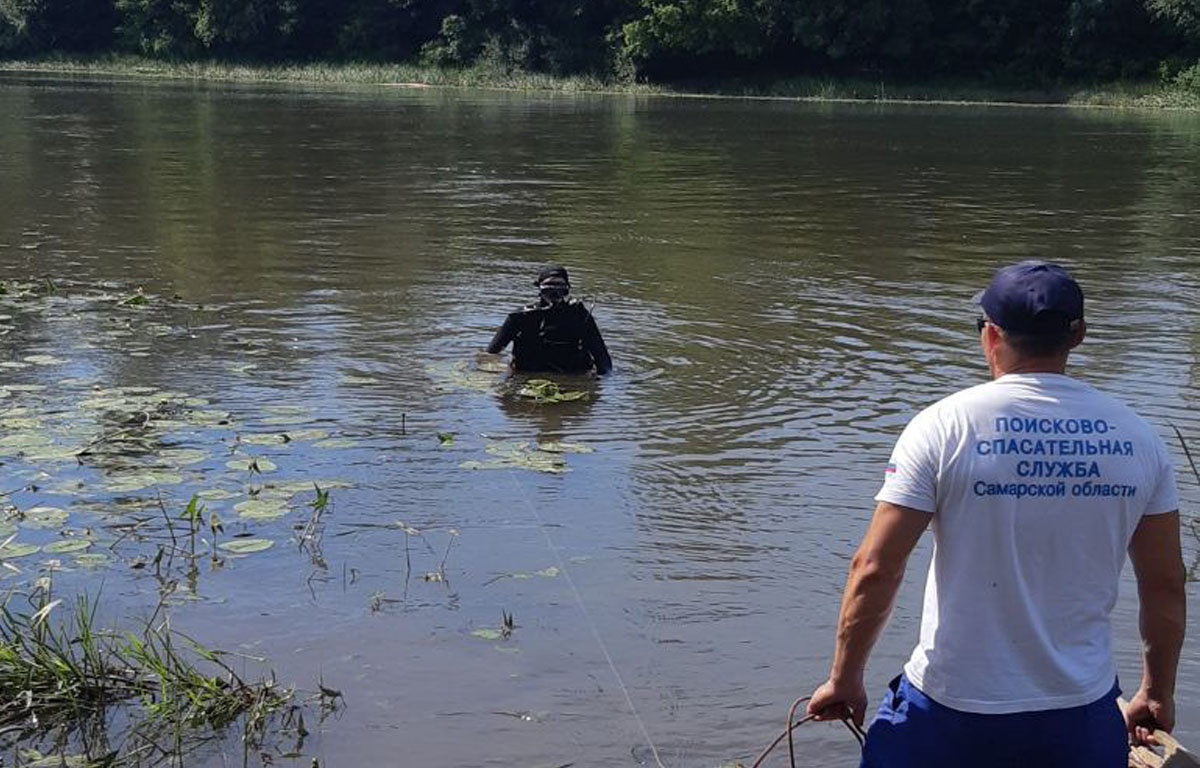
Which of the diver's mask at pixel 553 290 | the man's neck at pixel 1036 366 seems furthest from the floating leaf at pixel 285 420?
the man's neck at pixel 1036 366

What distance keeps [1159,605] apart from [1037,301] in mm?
760

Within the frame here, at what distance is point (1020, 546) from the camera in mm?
3248

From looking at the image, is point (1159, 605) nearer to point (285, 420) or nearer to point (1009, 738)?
point (1009, 738)

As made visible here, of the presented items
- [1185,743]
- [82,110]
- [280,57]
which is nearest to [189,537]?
[1185,743]

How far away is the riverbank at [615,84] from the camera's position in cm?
6172

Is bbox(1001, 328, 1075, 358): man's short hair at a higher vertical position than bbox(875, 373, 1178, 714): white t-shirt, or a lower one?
higher

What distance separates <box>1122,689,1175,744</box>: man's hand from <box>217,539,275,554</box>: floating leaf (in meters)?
4.34

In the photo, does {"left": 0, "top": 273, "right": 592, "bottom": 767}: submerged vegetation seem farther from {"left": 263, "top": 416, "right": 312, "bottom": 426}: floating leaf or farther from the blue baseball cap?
the blue baseball cap

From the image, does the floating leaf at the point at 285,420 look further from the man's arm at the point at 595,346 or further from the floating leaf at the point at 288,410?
the man's arm at the point at 595,346

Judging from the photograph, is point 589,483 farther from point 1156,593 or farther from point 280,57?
point 280,57

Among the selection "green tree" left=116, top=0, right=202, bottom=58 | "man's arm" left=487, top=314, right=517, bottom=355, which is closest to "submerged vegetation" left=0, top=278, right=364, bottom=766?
"man's arm" left=487, top=314, right=517, bottom=355

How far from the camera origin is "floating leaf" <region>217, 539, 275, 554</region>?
22.6 feet

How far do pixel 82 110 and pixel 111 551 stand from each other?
4146 cm

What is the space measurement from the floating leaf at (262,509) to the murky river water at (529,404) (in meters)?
0.03
